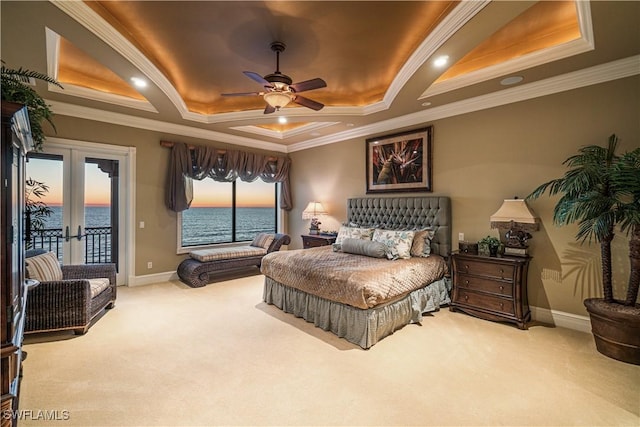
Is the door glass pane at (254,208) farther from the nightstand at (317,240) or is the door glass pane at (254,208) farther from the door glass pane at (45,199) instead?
the door glass pane at (45,199)

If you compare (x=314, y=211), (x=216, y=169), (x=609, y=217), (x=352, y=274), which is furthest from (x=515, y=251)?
(x=216, y=169)

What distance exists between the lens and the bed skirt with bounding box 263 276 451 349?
9.82ft

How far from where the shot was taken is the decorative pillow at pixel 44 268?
307 cm

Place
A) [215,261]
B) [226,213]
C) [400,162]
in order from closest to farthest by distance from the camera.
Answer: [400,162]
[215,261]
[226,213]

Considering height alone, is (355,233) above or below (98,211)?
below

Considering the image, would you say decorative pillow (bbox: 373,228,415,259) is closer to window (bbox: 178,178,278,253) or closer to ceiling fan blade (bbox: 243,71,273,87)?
ceiling fan blade (bbox: 243,71,273,87)

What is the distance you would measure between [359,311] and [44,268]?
3.45 meters

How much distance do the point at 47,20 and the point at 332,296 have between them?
3509mm

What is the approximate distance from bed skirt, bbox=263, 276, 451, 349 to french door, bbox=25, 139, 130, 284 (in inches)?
117

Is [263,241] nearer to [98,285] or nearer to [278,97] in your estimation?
[98,285]

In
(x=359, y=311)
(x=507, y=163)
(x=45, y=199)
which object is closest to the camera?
(x=359, y=311)

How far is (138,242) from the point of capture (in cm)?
512

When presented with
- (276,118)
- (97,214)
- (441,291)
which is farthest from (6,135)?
(441,291)

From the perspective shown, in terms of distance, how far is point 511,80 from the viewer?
3.50m
